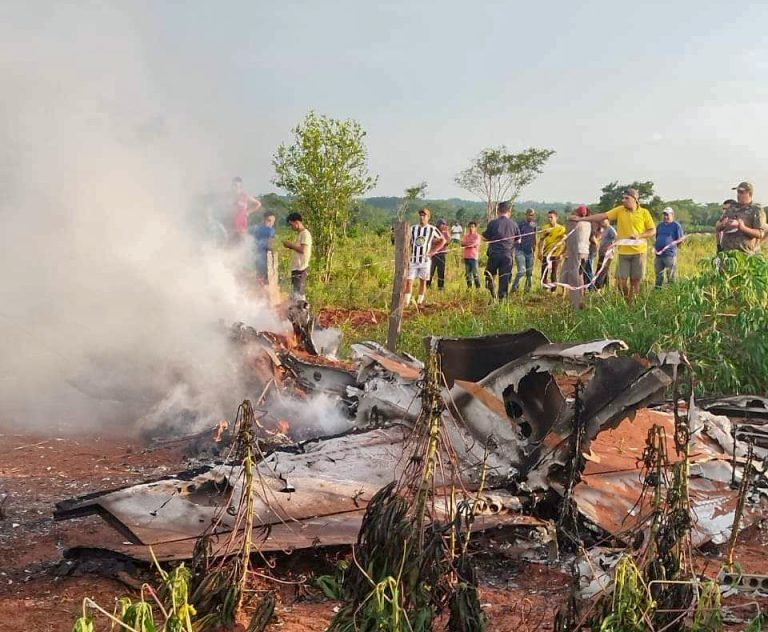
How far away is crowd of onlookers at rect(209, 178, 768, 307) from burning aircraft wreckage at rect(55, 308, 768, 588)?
4138 millimetres

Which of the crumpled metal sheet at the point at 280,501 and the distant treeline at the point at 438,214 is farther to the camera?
the distant treeline at the point at 438,214

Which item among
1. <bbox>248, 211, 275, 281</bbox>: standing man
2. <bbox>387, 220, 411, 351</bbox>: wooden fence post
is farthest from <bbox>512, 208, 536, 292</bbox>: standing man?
<bbox>387, 220, 411, 351</bbox>: wooden fence post

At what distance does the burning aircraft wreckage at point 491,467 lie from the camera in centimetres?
453

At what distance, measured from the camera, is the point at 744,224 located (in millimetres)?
10859

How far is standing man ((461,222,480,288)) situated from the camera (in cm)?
1614

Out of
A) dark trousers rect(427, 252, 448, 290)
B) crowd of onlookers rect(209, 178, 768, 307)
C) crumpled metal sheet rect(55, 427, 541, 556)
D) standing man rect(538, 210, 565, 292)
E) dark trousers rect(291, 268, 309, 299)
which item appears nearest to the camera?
crumpled metal sheet rect(55, 427, 541, 556)

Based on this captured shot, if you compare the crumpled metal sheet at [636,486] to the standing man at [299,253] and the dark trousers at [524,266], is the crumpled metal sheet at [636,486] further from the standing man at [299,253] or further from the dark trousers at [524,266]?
the dark trousers at [524,266]

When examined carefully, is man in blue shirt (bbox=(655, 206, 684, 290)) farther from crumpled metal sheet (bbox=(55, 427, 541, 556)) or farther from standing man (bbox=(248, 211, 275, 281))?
crumpled metal sheet (bbox=(55, 427, 541, 556))

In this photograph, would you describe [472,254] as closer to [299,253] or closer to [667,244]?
[667,244]

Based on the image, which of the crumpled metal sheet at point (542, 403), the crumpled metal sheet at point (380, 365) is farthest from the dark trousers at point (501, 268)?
the crumpled metal sheet at point (542, 403)

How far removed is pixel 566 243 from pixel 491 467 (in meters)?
8.20

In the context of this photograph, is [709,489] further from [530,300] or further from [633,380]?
[530,300]

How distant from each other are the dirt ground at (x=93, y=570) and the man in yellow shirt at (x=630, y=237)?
6918 mm

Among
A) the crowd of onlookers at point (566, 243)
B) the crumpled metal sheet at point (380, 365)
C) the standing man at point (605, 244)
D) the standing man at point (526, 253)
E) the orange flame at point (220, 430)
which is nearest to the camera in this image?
the crumpled metal sheet at point (380, 365)
